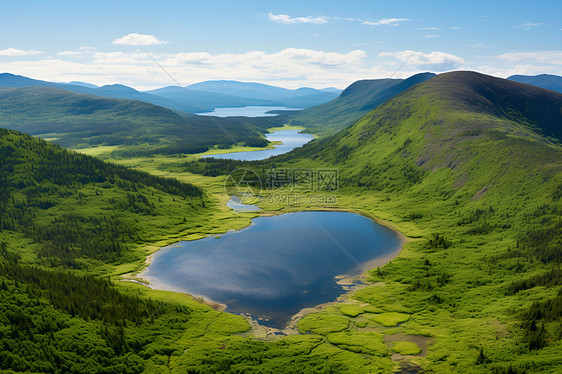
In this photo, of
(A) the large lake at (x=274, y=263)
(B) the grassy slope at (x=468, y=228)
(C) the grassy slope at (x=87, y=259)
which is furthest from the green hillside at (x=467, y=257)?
(C) the grassy slope at (x=87, y=259)

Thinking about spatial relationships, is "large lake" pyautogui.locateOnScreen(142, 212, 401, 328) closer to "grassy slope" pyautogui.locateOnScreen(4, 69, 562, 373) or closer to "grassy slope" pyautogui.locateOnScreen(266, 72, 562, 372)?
"grassy slope" pyautogui.locateOnScreen(4, 69, 562, 373)

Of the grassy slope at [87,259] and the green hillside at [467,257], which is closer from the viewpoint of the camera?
the grassy slope at [87,259]

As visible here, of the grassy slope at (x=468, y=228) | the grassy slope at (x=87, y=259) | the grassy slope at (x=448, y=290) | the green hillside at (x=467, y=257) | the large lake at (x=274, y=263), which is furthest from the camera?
the large lake at (x=274, y=263)

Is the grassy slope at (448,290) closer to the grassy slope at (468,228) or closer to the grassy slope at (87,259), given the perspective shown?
the grassy slope at (468,228)

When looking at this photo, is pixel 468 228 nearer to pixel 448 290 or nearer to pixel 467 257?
pixel 467 257

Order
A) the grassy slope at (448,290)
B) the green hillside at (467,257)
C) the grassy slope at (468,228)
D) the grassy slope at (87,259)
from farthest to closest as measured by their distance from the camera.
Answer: the grassy slope at (468,228) < the green hillside at (467,257) < the grassy slope at (448,290) < the grassy slope at (87,259)
